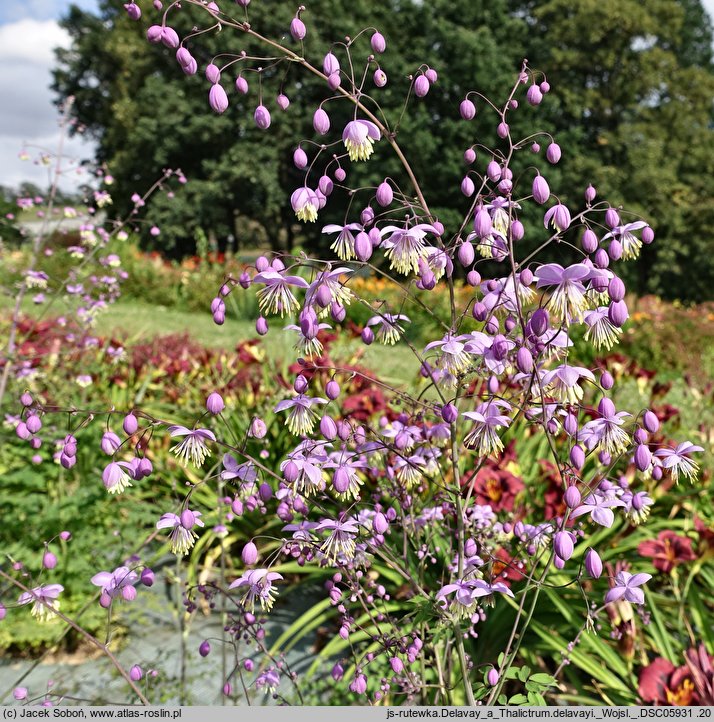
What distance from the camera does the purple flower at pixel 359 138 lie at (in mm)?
1196

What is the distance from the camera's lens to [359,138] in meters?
1.20

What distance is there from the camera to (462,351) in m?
1.20

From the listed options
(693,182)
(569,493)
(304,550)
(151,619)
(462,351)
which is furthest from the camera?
(693,182)

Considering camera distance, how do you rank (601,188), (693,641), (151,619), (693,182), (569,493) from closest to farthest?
(569,493)
(693,641)
(151,619)
(601,188)
(693,182)

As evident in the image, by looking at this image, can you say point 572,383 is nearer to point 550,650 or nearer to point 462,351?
point 462,351

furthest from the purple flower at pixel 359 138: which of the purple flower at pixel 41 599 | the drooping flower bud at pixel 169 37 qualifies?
the purple flower at pixel 41 599

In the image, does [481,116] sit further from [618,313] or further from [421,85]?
[618,313]

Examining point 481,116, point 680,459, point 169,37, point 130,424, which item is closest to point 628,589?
point 680,459

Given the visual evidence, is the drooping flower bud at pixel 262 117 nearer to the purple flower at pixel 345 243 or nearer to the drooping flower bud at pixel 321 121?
the drooping flower bud at pixel 321 121

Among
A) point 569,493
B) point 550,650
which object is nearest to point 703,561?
point 550,650

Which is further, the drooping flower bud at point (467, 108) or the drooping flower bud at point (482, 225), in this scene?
the drooping flower bud at point (467, 108)

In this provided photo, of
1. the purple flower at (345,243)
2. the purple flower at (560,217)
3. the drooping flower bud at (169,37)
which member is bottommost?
the purple flower at (345,243)

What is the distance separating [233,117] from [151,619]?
20350 mm

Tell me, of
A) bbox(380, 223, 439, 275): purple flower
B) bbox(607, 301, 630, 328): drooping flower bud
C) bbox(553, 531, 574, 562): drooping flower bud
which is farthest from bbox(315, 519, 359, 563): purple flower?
bbox(607, 301, 630, 328): drooping flower bud
